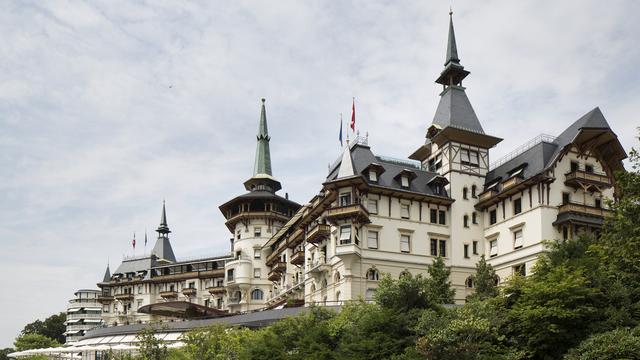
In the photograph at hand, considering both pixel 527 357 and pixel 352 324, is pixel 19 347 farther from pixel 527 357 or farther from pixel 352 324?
pixel 527 357

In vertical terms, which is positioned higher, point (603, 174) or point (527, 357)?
point (603, 174)

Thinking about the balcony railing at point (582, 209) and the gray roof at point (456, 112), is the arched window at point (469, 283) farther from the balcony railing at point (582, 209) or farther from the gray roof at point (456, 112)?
the gray roof at point (456, 112)

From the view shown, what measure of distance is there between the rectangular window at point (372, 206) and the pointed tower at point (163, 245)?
7627cm

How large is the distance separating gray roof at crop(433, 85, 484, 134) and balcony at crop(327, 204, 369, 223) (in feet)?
47.7

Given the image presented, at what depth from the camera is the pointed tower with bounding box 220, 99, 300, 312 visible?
99.4 m

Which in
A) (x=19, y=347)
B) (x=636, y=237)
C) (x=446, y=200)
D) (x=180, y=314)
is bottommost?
(x=19, y=347)

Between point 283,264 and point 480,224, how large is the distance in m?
27.9

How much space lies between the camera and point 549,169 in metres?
60.2

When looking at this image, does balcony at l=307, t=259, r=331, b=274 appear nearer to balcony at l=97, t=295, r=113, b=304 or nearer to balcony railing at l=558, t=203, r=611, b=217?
balcony railing at l=558, t=203, r=611, b=217

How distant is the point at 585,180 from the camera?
61062 mm

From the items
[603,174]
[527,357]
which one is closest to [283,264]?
[603,174]

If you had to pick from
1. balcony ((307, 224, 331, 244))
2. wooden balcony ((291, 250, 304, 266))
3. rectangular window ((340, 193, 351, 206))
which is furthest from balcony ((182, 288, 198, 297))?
rectangular window ((340, 193, 351, 206))

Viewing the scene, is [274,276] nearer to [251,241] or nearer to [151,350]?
[251,241]

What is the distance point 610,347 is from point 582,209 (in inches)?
1178
